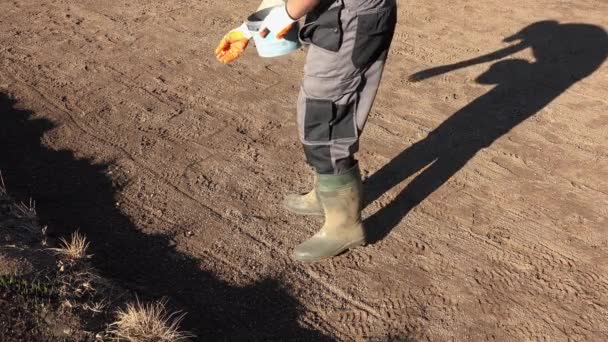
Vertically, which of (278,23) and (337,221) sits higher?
(278,23)

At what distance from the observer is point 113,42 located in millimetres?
6262

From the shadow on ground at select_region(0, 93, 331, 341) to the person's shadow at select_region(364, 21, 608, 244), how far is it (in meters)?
0.83

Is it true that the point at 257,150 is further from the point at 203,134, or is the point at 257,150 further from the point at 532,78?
the point at 532,78

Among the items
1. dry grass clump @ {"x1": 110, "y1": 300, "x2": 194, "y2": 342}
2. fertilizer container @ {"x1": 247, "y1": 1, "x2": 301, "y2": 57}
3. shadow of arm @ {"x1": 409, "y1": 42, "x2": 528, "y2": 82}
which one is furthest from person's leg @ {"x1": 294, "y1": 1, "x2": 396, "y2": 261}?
shadow of arm @ {"x1": 409, "y1": 42, "x2": 528, "y2": 82}

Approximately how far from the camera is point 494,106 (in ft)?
17.4

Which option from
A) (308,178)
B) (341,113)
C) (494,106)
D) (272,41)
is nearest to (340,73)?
(341,113)

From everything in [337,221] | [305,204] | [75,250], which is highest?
[75,250]

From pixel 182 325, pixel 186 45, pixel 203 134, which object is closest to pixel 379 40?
pixel 182 325

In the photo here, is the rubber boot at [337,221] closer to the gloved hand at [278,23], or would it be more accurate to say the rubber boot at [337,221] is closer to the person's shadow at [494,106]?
the person's shadow at [494,106]

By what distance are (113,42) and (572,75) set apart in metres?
3.91

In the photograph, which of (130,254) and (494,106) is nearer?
(130,254)

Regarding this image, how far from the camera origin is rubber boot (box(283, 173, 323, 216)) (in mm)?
4066

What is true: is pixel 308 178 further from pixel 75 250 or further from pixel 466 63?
pixel 466 63

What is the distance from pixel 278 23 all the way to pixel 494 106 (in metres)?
2.69
